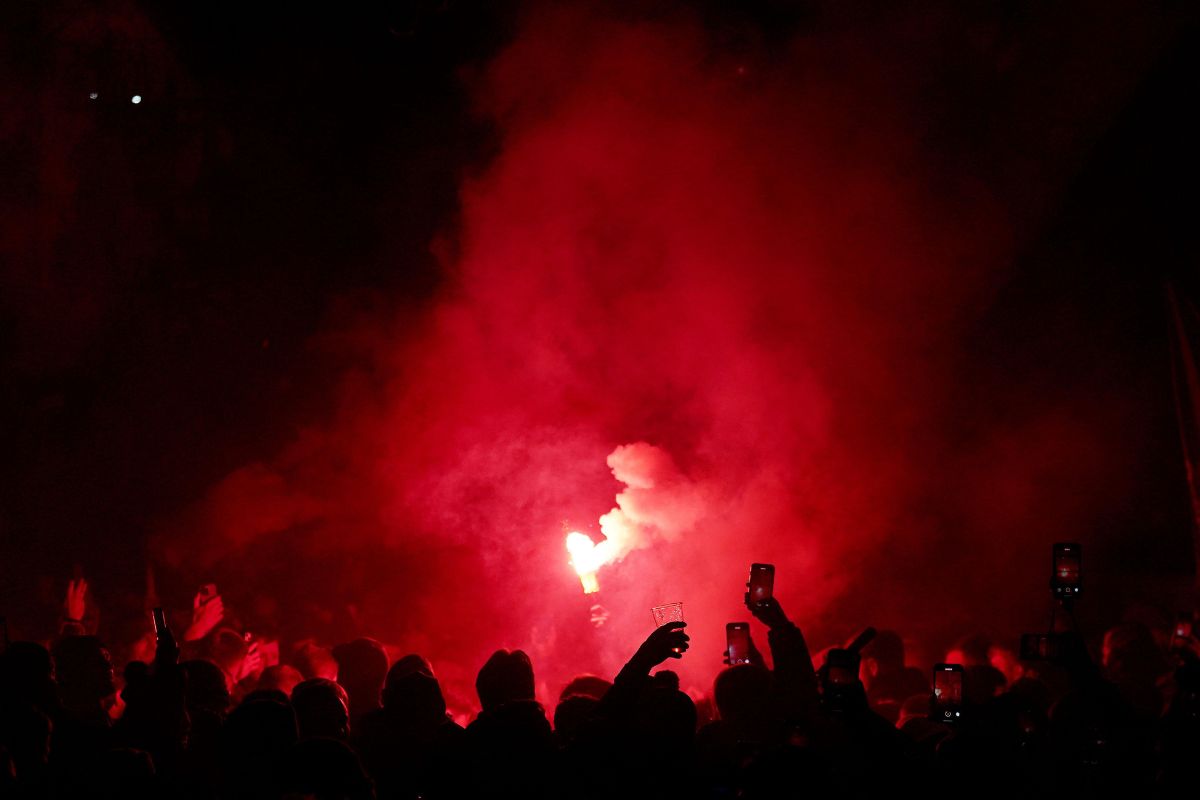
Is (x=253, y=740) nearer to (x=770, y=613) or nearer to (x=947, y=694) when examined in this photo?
(x=770, y=613)

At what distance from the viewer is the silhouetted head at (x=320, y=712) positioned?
4188 mm

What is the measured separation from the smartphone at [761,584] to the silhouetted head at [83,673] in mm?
3123

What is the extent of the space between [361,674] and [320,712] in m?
1.71

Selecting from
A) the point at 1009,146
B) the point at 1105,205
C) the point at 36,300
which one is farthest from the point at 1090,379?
the point at 36,300

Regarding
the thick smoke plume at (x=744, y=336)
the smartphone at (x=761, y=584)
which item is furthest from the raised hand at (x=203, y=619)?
the smartphone at (x=761, y=584)

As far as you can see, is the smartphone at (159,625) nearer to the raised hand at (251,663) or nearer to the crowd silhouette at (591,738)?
the crowd silhouette at (591,738)

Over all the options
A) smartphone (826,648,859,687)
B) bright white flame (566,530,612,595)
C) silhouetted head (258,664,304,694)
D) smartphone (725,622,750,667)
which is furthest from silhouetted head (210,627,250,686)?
smartphone (826,648,859,687)

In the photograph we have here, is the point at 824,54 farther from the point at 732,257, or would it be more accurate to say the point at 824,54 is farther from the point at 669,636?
the point at 669,636

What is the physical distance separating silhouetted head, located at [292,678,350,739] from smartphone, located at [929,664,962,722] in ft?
8.08

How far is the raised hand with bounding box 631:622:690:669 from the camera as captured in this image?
371cm

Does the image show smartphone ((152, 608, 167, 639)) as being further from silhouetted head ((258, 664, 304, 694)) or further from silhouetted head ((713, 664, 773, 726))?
silhouetted head ((713, 664, 773, 726))

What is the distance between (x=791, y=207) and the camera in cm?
1148

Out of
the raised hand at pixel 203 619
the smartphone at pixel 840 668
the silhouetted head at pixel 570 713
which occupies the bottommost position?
the smartphone at pixel 840 668

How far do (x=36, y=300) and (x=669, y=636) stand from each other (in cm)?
954
